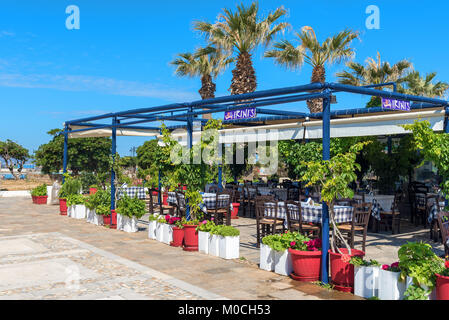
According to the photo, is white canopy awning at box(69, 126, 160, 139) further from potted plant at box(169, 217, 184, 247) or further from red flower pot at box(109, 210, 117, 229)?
potted plant at box(169, 217, 184, 247)

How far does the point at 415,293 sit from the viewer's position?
14.6ft

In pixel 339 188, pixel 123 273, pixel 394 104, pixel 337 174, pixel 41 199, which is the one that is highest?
pixel 394 104

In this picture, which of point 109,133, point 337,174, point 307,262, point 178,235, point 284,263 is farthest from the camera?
point 109,133

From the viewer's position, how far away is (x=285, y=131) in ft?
35.9

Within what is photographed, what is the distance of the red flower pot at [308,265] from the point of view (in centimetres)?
582

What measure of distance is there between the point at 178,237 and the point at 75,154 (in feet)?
60.2

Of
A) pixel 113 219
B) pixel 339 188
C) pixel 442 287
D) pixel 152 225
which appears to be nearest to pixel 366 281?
pixel 442 287

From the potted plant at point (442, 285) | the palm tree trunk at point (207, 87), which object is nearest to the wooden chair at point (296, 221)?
the potted plant at point (442, 285)

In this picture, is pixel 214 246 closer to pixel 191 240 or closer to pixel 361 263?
pixel 191 240

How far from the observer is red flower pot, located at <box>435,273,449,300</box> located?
4.25 meters

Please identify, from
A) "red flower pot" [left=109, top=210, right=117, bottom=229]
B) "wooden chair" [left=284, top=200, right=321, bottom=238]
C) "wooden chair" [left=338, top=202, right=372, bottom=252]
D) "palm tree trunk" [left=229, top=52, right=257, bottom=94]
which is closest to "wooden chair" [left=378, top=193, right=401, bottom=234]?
"wooden chair" [left=338, top=202, right=372, bottom=252]

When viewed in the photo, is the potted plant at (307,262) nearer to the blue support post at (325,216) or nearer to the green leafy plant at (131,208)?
the blue support post at (325,216)

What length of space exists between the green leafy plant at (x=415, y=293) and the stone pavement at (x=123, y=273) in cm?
81

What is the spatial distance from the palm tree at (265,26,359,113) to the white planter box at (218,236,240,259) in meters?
13.1
